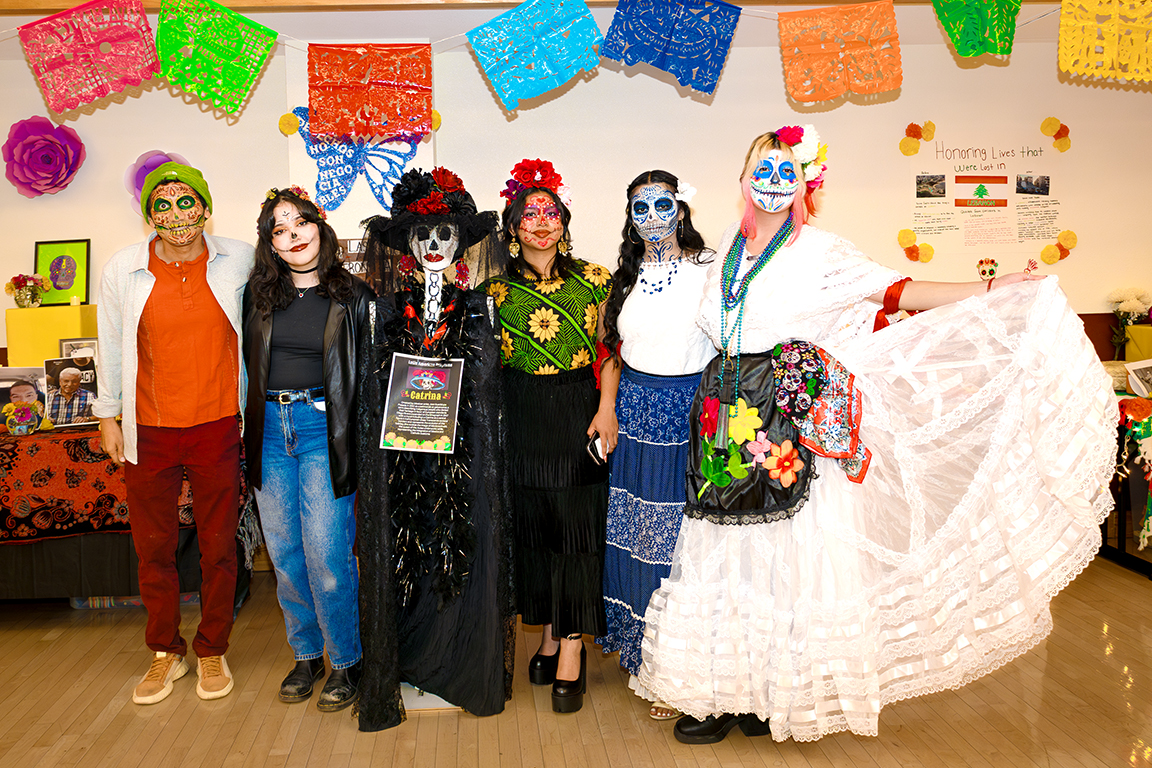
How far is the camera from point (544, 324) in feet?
9.01

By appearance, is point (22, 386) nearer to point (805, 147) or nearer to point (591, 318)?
point (591, 318)

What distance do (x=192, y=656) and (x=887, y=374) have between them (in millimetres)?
→ 2890

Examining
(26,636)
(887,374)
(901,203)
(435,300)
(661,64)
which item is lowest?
(26,636)

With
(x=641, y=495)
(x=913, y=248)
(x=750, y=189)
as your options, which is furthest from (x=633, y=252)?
(x=913, y=248)

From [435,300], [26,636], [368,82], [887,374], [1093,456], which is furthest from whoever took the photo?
[368,82]

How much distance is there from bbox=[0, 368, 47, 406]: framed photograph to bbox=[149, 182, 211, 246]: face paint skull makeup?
1.61 meters

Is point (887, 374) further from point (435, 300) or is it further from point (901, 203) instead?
point (901, 203)

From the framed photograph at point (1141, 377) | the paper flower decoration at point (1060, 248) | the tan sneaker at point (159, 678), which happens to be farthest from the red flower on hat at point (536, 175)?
the paper flower decoration at point (1060, 248)

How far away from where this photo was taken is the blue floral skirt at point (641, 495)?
264 centimetres

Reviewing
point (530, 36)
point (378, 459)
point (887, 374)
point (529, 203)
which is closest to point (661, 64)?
point (530, 36)

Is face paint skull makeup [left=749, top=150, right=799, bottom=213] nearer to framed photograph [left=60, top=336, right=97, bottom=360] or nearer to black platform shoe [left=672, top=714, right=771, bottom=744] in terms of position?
black platform shoe [left=672, top=714, right=771, bottom=744]

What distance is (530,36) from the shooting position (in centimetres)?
354

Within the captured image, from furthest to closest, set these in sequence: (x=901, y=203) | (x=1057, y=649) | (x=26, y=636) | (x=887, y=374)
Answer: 1. (x=901, y=203)
2. (x=26, y=636)
3. (x=1057, y=649)
4. (x=887, y=374)

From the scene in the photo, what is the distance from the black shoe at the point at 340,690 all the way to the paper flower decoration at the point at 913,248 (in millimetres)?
3628
